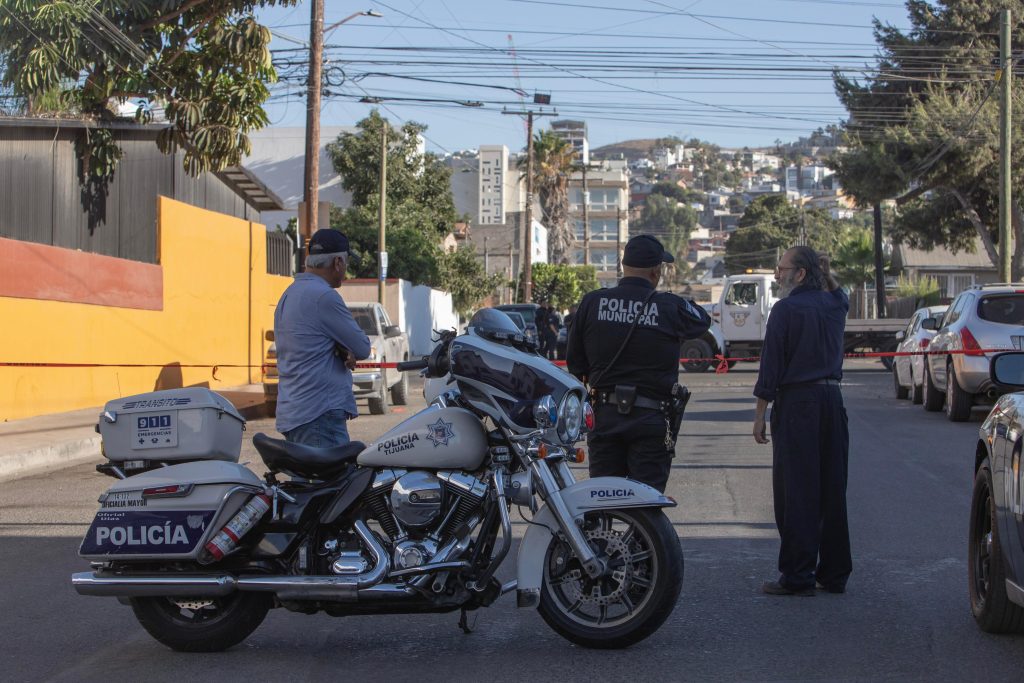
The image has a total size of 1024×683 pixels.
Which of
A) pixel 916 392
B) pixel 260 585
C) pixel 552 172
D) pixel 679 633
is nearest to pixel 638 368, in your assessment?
pixel 679 633

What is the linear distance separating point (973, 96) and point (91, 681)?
3588cm

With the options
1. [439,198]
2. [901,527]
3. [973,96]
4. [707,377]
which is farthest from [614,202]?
[901,527]

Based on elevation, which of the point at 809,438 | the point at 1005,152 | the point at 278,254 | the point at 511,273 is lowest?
the point at 809,438

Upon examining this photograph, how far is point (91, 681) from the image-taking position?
17.0 feet

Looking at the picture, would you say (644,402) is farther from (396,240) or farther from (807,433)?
(396,240)

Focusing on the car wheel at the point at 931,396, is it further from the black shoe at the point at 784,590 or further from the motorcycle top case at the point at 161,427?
the motorcycle top case at the point at 161,427

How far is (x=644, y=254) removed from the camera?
6.31m

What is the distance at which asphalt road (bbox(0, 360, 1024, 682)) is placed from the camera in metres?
5.25

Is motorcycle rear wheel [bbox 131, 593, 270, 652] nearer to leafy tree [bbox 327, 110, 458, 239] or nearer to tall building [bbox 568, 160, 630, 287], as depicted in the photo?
leafy tree [bbox 327, 110, 458, 239]

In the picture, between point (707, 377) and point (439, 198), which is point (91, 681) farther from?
point (439, 198)

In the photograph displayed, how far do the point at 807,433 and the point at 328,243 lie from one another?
9.18 feet

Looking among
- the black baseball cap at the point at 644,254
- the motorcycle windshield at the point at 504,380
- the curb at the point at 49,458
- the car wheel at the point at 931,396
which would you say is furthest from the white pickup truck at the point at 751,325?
the motorcycle windshield at the point at 504,380

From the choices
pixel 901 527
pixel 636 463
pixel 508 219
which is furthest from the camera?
pixel 508 219

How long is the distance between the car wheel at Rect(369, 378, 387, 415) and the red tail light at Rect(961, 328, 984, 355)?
8.38m
